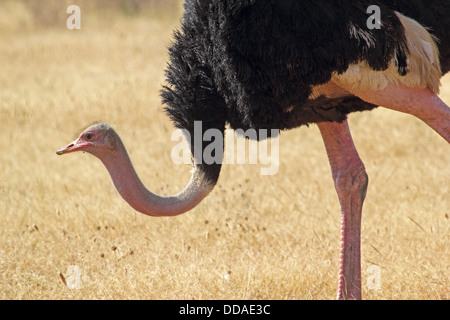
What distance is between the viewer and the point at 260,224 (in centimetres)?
575

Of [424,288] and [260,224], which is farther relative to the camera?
[260,224]

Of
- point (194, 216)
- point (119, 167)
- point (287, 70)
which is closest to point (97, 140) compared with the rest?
point (119, 167)

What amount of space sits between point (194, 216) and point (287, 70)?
2.17 m

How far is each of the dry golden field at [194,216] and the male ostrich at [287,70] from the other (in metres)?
0.59

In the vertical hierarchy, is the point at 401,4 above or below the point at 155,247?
above

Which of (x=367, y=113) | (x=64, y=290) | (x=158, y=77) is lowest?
(x=64, y=290)

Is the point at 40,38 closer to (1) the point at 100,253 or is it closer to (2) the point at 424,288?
(1) the point at 100,253

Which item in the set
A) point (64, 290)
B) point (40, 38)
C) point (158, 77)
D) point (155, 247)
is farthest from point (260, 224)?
point (40, 38)

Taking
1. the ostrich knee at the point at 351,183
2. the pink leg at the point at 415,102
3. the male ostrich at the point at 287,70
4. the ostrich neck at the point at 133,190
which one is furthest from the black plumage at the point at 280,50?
the ostrich knee at the point at 351,183

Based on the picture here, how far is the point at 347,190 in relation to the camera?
469cm

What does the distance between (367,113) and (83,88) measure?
312 cm

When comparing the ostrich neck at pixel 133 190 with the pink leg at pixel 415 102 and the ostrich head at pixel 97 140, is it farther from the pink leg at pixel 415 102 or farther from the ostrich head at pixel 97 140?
the pink leg at pixel 415 102

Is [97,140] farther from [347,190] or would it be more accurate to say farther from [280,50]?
[347,190]

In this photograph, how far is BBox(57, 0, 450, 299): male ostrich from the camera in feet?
12.6
